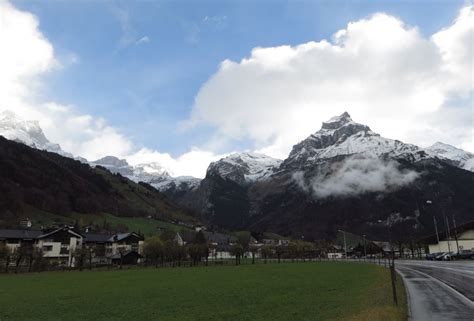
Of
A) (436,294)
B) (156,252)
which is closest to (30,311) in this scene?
(436,294)

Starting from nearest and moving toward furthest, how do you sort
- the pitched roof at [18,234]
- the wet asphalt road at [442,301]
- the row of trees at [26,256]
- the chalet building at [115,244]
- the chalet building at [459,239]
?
the wet asphalt road at [442,301] < the row of trees at [26,256] < the chalet building at [459,239] < the pitched roof at [18,234] < the chalet building at [115,244]

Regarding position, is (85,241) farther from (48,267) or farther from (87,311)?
(87,311)

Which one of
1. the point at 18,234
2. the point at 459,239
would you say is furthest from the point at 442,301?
the point at 18,234

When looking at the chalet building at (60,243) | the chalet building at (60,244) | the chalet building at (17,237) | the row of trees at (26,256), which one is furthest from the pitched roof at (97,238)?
the row of trees at (26,256)

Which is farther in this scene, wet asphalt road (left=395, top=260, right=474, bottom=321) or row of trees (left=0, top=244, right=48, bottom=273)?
row of trees (left=0, top=244, right=48, bottom=273)

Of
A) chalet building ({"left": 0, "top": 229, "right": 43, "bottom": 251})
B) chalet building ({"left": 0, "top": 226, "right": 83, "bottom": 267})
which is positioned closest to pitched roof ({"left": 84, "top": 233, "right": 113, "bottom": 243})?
chalet building ({"left": 0, "top": 226, "right": 83, "bottom": 267})

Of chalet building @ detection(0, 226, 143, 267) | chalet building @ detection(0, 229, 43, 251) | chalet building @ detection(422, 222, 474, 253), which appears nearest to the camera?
chalet building @ detection(422, 222, 474, 253)

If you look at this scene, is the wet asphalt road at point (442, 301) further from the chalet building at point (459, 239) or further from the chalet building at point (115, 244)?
the chalet building at point (115, 244)

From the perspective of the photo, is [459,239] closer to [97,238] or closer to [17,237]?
[97,238]

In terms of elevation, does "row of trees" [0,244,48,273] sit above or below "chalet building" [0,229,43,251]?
below

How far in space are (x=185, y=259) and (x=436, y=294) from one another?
436ft

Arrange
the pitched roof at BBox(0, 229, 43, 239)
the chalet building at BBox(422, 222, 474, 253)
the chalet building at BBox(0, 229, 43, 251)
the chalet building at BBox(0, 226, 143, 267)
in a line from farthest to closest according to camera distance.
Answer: the chalet building at BBox(0, 226, 143, 267)
the pitched roof at BBox(0, 229, 43, 239)
the chalet building at BBox(0, 229, 43, 251)
the chalet building at BBox(422, 222, 474, 253)

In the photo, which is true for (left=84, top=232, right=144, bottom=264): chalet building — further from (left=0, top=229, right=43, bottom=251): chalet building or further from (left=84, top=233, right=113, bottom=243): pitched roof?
(left=0, top=229, right=43, bottom=251): chalet building

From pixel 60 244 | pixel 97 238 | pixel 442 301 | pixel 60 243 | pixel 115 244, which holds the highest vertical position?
pixel 97 238
